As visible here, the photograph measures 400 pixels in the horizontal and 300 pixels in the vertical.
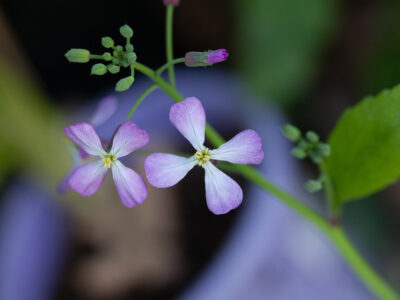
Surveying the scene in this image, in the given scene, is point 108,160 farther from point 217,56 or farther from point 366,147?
point 366,147

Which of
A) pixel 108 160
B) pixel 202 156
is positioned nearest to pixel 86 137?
pixel 108 160

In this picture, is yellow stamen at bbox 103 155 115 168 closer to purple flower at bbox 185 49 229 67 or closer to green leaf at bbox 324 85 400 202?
purple flower at bbox 185 49 229 67

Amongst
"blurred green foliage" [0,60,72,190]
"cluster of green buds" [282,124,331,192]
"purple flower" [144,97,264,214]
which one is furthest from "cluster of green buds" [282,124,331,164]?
"blurred green foliage" [0,60,72,190]

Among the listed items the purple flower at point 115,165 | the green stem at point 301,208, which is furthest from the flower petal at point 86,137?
the green stem at point 301,208

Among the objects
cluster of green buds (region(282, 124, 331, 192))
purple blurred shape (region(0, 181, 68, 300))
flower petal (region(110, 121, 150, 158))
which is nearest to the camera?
flower petal (region(110, 121, 150, 158))

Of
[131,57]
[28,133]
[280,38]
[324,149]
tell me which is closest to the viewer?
[131,57]

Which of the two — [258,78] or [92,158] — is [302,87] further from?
[92,158]

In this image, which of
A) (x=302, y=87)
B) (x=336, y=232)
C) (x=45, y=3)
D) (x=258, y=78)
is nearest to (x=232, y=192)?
(x=336, y=232)

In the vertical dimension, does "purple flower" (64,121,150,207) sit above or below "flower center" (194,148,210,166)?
above

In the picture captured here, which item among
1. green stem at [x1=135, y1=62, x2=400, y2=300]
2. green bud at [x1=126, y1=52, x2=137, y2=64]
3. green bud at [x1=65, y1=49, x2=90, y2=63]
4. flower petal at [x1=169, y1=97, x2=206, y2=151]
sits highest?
green bud at [x1=126, y1=52, x2=137, y2=64]
